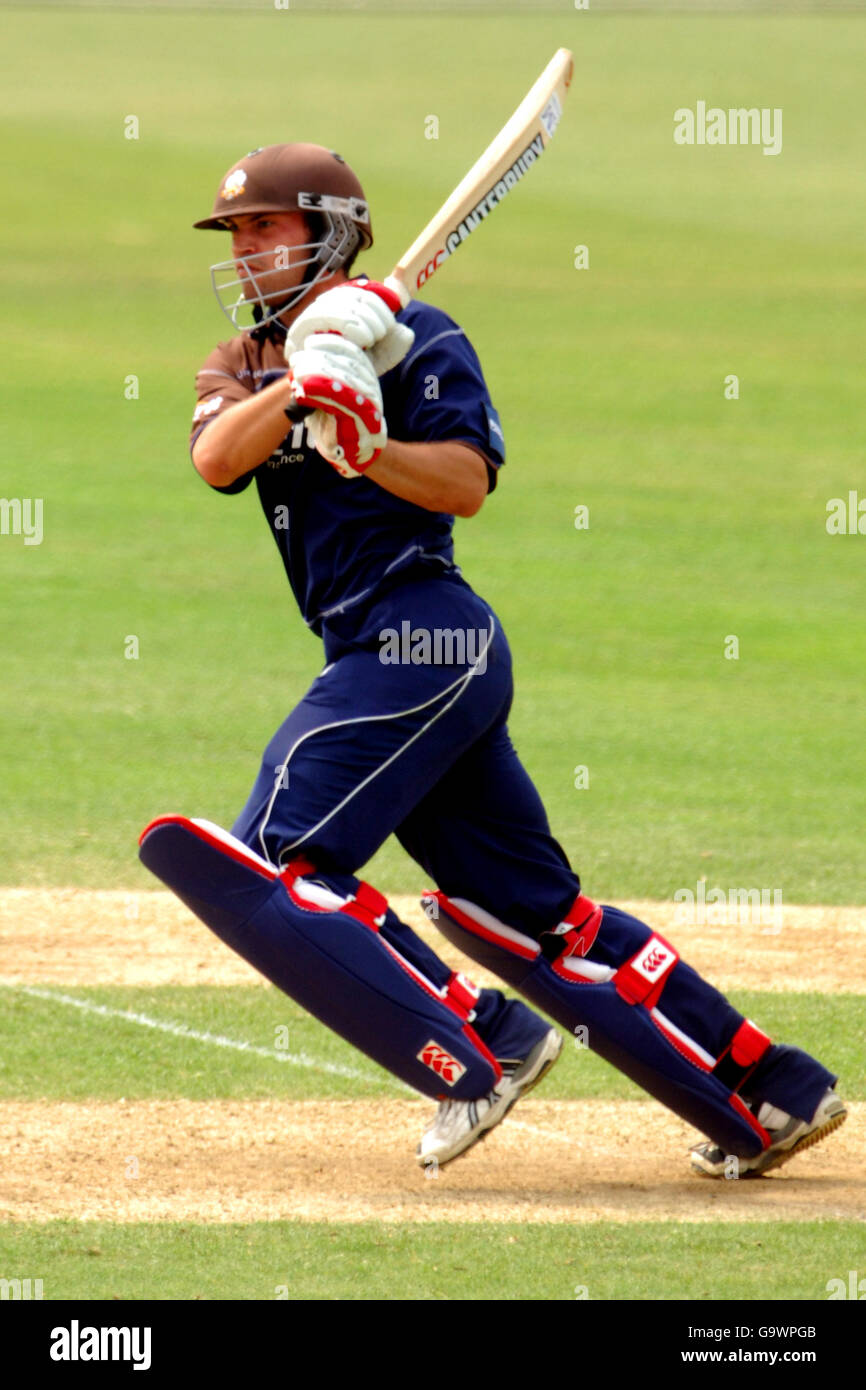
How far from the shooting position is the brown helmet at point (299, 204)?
14.5 ft

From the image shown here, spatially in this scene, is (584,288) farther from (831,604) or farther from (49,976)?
(49,976)

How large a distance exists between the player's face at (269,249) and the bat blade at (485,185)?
0.24 meters

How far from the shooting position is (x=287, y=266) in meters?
4.46

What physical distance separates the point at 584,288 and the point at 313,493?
22164 millimetres

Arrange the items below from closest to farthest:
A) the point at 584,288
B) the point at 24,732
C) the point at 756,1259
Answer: the point at 756,1259 < the point at 24,732 < the point at 584,288

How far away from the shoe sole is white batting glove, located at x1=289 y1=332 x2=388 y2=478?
190 cm

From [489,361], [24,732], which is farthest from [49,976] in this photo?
[489,361]

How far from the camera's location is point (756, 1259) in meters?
4.05

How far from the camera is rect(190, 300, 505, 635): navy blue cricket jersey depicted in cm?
438
